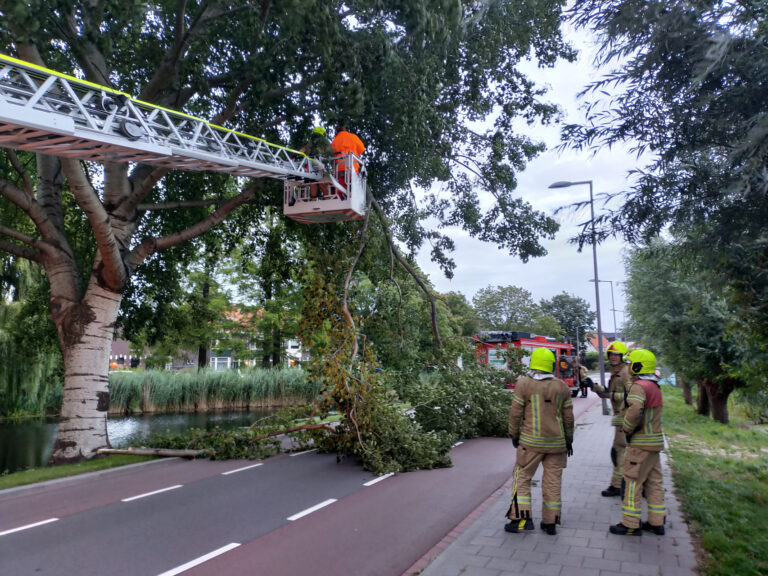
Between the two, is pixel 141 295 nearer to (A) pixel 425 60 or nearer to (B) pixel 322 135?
(B) pixel 322 135

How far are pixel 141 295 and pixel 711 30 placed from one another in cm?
1357

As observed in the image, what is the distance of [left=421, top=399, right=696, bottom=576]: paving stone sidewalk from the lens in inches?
169

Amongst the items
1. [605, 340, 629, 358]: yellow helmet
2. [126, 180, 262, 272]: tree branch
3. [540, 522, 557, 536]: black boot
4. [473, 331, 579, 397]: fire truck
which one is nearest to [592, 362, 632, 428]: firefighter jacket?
[605, 340, 629, 358]: yellow helmet

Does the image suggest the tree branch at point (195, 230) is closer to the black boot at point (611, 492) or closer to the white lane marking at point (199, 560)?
the white lane marking at point (199, 560)

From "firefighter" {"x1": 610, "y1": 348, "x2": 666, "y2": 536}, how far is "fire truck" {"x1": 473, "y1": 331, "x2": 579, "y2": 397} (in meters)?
6.34

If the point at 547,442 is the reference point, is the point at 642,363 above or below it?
above

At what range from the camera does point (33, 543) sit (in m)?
5.37

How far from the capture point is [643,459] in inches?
205

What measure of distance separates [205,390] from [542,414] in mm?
20431

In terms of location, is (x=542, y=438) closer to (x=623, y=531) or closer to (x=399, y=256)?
(x=623, y=531)

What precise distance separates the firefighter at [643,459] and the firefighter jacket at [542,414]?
598 millimetres

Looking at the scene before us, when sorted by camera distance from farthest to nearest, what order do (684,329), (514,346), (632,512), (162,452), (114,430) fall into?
(114,430)
(684,329)
(514,346)
(162,452)
(632,512)

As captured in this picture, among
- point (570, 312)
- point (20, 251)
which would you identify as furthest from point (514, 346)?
point (570, 312)

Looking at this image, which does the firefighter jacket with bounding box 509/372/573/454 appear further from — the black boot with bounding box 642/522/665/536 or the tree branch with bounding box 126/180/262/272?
the tree branch with bounding box 126/180/262/272
